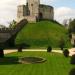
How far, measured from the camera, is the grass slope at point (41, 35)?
69438 mm

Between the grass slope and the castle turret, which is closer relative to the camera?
the grass slope

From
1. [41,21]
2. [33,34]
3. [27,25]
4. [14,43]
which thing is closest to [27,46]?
[14,43]

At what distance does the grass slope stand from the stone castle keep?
21.6 feet

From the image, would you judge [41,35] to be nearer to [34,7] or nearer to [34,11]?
[34,11]

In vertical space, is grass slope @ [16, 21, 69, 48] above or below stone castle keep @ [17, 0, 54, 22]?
below

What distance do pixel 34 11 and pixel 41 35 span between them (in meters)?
17.8

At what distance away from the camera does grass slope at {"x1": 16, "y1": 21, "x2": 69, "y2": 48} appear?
69.4 m

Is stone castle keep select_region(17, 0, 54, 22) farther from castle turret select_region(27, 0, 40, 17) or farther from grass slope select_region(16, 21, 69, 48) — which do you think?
grass slope select_region(16, 21, 69, 48)

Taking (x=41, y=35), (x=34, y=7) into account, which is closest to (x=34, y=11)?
(x=34, y=7)

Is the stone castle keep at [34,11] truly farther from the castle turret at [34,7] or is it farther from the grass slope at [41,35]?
the grass slope at [41,35]

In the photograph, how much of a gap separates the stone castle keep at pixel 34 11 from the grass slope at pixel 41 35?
21.6 ft

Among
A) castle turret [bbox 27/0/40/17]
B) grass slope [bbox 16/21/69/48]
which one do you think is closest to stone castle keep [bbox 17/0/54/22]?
castle turret [bbox 27/0/40/17]

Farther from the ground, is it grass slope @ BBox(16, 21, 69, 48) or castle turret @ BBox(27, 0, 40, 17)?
castle turret @ BBox(27, 0, 40, 17)

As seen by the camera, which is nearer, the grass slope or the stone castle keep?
the grass slope
